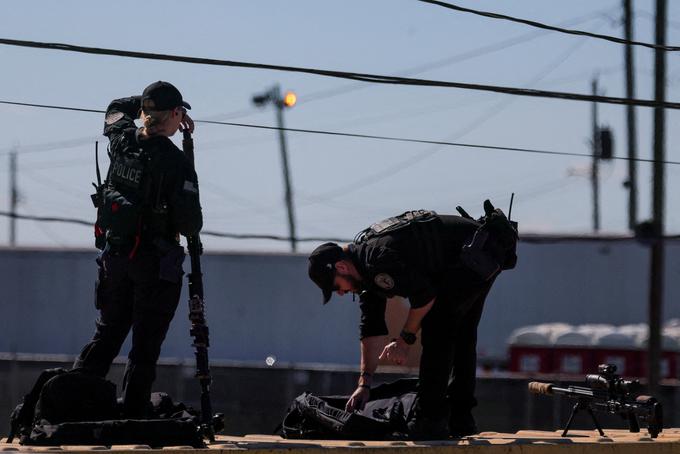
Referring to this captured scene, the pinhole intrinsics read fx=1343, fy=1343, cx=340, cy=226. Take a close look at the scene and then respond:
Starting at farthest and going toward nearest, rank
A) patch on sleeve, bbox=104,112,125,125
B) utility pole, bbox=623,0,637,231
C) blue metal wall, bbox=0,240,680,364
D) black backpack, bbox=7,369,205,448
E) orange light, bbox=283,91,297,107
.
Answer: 1. blue metal wall, bbox=0,240,680,364
2. utility pole, bbox=623,0,637,231
3. orange light, bbox=283,91,297,107
4. patch on sleeve, bbox=104,112,125,125
5. black backpack, bbox=7,369,205,448

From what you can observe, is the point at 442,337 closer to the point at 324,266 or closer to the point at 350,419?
the point at 350,419

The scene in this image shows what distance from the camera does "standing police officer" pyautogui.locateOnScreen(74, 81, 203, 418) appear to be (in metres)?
6.84

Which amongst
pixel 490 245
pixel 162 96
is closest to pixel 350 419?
pixel 490 245

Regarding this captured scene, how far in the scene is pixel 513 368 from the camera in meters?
28.4

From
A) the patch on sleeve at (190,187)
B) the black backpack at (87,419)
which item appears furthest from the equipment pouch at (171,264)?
the black backpack at (87,419)

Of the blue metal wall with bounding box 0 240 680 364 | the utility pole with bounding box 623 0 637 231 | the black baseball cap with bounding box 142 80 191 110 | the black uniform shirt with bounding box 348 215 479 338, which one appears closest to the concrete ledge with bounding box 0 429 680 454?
the black uniform shirt with bounding box 348 215 479 338

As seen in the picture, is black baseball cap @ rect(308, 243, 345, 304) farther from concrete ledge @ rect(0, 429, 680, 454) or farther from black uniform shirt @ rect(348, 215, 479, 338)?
concrete ledge @ rect(0, 429, 680, 454)

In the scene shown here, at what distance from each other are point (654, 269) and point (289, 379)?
7241 mm

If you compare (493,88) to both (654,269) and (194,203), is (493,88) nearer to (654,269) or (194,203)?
(194,203)

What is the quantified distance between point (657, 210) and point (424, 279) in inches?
617

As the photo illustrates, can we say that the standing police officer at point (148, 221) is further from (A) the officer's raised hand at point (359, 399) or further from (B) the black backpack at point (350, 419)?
(A) the officer's raised hand at point (359, 399)

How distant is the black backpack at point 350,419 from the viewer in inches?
280

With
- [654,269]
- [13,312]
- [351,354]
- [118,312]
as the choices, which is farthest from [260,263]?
[118,312]

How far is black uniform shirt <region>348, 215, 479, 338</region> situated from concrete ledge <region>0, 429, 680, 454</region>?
0.75 metres
